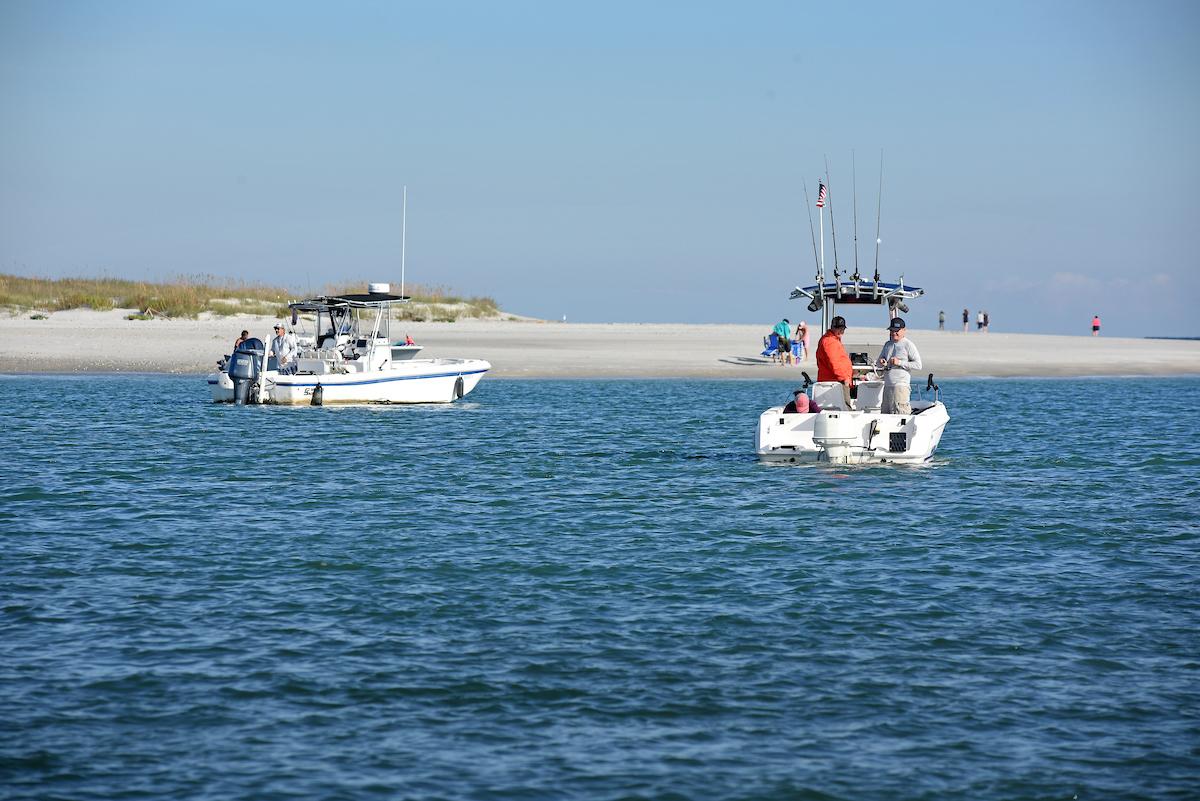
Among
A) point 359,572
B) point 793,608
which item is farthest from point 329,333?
point 793,608

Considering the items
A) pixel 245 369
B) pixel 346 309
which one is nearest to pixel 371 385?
pixel 346 309

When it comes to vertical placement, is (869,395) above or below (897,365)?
below

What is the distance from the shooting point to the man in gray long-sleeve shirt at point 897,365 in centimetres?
1659

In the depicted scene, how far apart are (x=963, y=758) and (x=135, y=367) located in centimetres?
3834

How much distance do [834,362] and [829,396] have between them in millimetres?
587

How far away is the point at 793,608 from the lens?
31.9 feet

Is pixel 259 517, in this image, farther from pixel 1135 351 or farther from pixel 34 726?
pixel 1135 351

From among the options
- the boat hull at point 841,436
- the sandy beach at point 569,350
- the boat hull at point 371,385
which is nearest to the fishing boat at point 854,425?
the boat hull at point 841,436

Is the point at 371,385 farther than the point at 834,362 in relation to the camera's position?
Yes

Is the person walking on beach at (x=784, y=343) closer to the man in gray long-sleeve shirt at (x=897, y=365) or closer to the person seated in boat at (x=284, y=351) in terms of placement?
the person seated in boat at (x=284, y=351)

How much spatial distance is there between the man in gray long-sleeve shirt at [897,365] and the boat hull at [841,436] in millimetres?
298

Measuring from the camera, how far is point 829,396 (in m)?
17.3

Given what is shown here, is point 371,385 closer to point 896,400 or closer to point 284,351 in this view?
point 284,351

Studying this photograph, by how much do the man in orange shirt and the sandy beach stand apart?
→ 2272 centimetres
